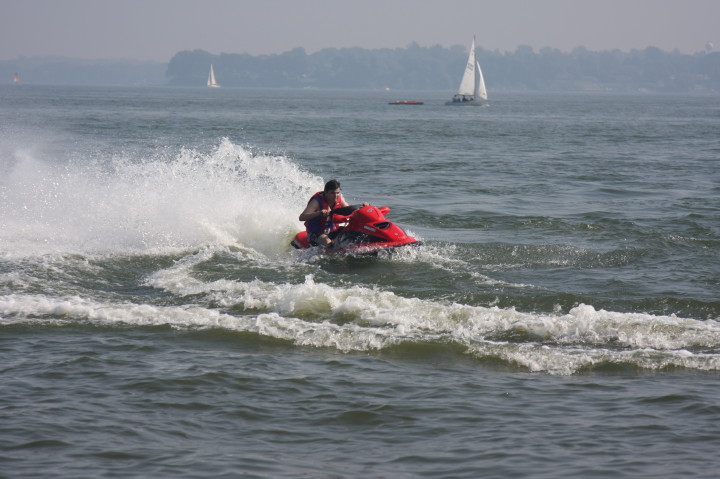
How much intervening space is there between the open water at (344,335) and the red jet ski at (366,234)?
25 cm

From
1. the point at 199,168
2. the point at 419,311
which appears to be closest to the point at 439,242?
the point at 419,311

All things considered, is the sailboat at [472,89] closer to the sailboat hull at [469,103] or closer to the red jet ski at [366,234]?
the sailboat hull at [469,103]

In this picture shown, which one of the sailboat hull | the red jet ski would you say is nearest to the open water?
the red jet ski

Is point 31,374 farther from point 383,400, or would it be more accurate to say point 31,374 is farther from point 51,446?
point 383,400

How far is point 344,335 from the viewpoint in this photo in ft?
29.2

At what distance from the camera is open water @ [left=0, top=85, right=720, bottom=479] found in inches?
239

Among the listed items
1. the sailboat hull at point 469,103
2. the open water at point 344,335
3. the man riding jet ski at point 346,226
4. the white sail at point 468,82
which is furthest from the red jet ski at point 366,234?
the sailboat hull at point 469,103

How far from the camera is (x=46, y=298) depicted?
10.1 m

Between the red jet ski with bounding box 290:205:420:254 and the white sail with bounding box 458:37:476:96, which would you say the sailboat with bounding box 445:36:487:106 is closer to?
the white sail with bounding box 458:37:476:96

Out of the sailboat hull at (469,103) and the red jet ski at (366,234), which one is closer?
the red jet ski at (366,234)

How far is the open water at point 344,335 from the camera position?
6.06m

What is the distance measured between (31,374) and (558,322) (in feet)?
17.5

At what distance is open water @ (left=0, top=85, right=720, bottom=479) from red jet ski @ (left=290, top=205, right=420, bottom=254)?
0.81 ft

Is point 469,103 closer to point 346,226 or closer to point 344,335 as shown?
point 346,226
